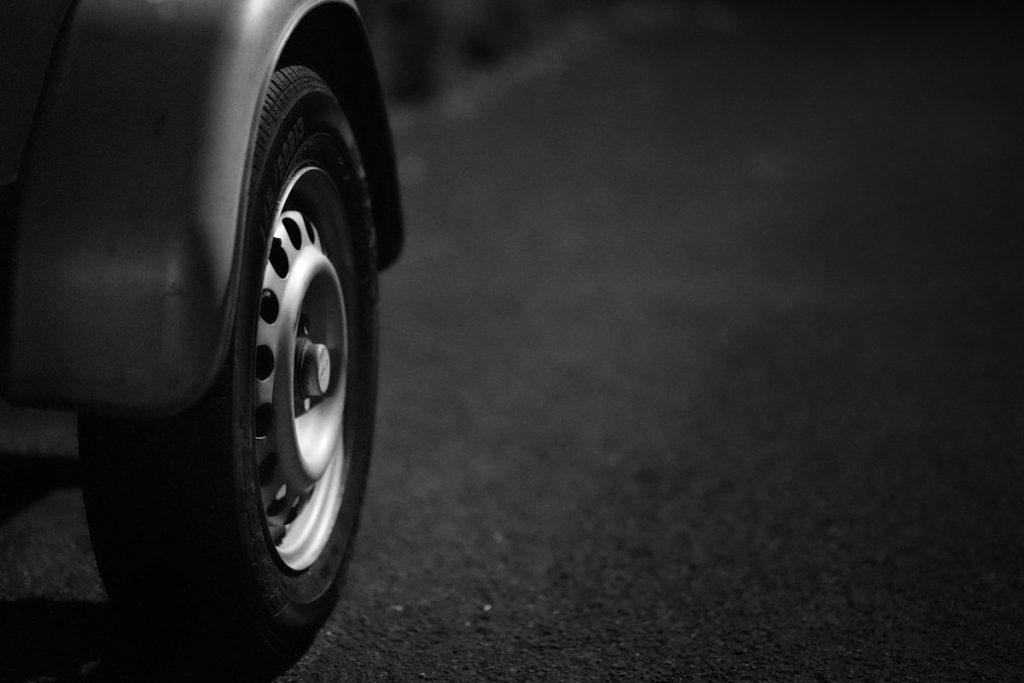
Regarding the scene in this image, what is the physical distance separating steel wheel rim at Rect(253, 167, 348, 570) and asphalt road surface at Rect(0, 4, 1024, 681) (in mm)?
245

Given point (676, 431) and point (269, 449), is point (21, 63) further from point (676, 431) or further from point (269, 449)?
point (676, 431)

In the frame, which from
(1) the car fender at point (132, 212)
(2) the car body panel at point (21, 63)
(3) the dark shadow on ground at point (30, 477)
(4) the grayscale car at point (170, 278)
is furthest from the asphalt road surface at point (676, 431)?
(2) the car body panel at point (21, 63)

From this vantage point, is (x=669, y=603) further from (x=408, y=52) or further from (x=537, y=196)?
(x=408, y=52)

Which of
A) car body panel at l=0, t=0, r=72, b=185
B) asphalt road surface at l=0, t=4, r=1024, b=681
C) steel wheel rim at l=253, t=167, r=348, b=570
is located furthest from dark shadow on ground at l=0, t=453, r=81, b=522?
car body panel at l=0, t=0, r=72, b=185

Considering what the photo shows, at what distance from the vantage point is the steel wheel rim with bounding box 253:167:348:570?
204 cm

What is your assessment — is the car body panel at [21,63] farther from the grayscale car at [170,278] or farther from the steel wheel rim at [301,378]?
the steel wheel rim at [301,378]

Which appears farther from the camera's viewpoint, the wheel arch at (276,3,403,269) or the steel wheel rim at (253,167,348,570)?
the wheel arch at (276,3,403,269)

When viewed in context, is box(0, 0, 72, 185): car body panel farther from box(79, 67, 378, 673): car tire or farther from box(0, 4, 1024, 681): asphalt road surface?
box(0, 4, 1024, 681): asphalt road surface

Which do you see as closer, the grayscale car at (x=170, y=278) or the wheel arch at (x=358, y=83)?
the grayscale car at (x=170, y=278)

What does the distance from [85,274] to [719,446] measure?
6.85ft

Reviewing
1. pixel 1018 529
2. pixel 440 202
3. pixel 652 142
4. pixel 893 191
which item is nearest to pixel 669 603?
pixel 1018 529

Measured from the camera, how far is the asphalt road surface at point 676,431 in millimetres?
2305

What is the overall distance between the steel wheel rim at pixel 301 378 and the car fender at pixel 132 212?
18cm

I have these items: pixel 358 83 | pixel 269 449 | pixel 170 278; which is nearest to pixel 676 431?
pixel 358 83
